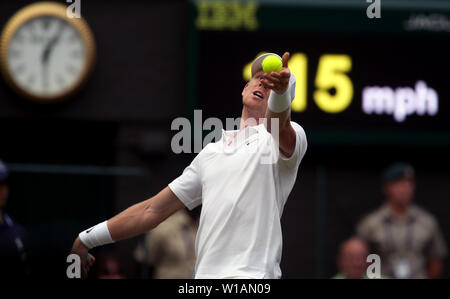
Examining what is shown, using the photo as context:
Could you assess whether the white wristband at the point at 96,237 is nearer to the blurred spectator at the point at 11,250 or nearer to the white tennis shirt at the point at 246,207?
the white tennis shirt at the point at 246,207

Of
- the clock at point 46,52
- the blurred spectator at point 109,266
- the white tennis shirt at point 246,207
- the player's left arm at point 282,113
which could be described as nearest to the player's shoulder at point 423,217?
the blurred spectator at point 109,266

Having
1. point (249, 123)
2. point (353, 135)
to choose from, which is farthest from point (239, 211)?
point (353, 135)

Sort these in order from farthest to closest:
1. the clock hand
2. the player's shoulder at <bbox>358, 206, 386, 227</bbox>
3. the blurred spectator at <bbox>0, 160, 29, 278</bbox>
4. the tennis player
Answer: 1. the clock hand
2. the player's shoulder at <bbox>358, 206, 386, 227</bbox>
3. the blurred spectator at <bbox>0, 160, 29, 278</bbox>
4. the tennis player

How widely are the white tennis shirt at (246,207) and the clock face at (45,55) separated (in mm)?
5854

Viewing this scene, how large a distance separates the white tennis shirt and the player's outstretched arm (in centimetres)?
28

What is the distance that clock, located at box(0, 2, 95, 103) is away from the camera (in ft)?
35.1

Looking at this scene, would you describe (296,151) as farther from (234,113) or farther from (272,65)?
(234,113)

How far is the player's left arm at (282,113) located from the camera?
479 cm

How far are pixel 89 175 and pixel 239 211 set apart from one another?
5000 millimetres

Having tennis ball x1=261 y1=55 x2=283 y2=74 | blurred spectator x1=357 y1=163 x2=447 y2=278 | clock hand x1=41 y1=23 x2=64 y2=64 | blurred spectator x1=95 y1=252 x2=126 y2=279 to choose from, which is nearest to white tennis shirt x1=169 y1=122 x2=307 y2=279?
tennis ball x1=261 y1=55 x2=283 y2=74

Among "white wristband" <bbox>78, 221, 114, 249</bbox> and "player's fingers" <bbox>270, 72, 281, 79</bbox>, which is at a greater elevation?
"player's fingers" <bbox>270, 72, 281, 79</bbox>

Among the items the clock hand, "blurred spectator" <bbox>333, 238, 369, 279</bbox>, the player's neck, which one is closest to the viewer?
the player's neck

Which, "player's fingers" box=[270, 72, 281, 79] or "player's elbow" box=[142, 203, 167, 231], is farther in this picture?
"player's elbow" box=[142, 203, 167, 231]

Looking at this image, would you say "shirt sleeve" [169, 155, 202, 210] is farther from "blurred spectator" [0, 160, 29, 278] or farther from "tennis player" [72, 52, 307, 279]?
"blurred spectator" [0, 160, 29, 278]
